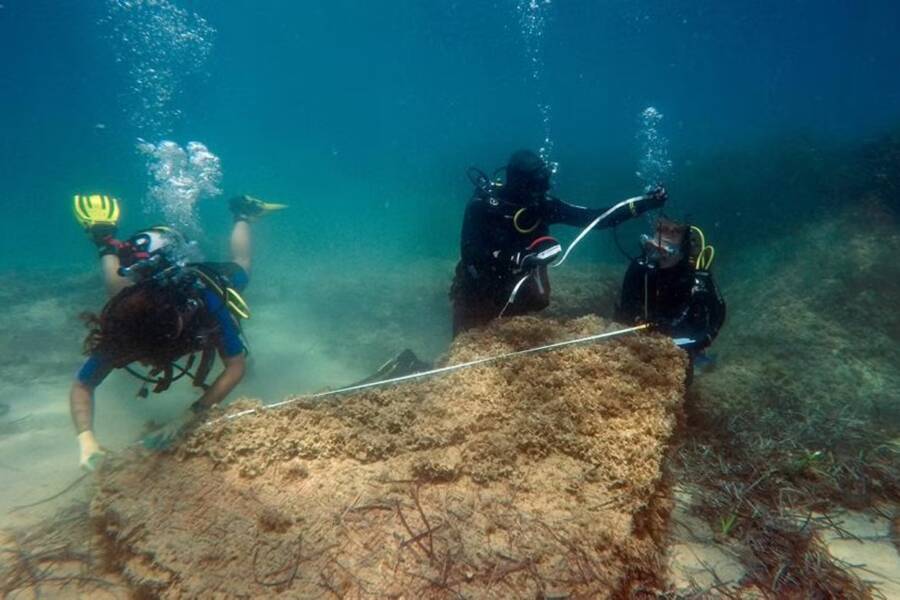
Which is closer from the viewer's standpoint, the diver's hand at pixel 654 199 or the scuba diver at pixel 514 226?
the diver's hand at pixel 654 199

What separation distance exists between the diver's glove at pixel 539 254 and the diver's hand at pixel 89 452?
13.0ft

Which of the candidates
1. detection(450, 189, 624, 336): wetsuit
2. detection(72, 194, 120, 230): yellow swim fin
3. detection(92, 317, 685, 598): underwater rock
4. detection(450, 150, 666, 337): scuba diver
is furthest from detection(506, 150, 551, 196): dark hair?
detection(72, 194, 120, 230): yellow swim fin

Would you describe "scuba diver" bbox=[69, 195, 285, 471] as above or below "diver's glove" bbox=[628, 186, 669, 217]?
below

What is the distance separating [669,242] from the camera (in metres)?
4.45

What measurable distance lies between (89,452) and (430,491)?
141 inches

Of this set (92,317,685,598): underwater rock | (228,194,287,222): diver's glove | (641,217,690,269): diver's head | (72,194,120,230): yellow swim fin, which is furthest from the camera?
(228,194,287,222): diver's glove

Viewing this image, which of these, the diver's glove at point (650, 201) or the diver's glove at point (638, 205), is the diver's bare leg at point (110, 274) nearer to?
the diver's glove at point (638, 205)

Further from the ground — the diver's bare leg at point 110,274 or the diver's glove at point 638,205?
the diver's glove at point 638,205

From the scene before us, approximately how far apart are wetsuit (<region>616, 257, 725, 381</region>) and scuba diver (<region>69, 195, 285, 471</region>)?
4.20 metres

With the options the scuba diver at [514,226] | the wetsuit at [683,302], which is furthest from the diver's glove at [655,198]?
the wetsuit at [683,302]

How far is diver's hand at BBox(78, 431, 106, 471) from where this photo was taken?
3.72m

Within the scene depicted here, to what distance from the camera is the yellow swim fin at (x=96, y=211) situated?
19.8 feet

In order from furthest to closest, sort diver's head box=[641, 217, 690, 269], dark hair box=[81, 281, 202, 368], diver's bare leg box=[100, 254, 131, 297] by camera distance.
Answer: diver's bare leg box=[100, 254, 131, 297], diver's head box=[641, 217, 690, 269], dark hair box=[81, 281, 202, 368]

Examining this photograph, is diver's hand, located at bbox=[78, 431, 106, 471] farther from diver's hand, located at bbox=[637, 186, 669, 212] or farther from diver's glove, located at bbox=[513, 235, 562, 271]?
diver's hand, located at bbox=[637, 186, 669, 212]
